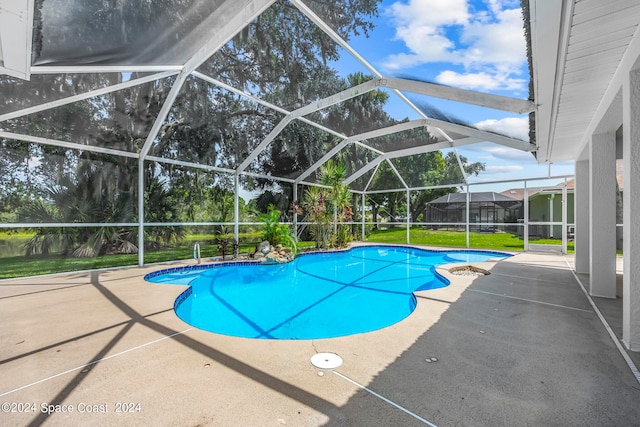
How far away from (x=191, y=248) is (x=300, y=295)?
6.74 metres

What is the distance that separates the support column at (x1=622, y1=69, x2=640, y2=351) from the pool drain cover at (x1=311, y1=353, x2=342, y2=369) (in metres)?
2.90

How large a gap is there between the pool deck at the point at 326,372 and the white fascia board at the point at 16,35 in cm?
271

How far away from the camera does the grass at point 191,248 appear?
7.97 m

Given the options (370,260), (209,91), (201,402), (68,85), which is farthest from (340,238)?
(201,402)

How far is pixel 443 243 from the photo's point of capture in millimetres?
14484

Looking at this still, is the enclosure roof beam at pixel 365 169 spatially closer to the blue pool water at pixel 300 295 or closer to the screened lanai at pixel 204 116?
the screened lanai at pixel 204 116

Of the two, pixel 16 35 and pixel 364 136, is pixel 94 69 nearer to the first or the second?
Answer: pixel 16 35

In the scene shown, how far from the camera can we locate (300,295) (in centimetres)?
608

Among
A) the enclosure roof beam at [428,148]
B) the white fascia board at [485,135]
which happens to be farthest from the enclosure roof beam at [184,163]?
the white fascia board at [485,135]

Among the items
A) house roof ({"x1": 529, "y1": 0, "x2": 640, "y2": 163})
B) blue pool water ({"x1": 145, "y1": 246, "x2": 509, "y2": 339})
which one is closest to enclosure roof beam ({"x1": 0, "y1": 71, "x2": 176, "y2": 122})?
blue pool water ({"x1": 145, "y1": 246, "x2": 509, "y2": 339})

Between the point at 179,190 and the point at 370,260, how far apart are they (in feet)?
24.6

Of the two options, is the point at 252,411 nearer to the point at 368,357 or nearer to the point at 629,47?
the point at 368,357

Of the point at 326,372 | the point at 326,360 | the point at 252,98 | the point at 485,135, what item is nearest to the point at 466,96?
the point at 485,135

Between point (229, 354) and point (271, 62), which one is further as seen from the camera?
point (271, 62)
